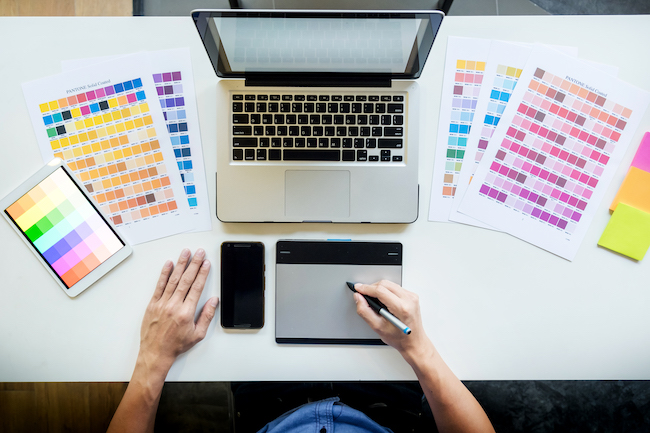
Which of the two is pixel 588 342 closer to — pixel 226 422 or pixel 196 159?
pixel 196 159

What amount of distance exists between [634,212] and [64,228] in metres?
1.24

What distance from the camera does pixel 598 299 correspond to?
78 cm

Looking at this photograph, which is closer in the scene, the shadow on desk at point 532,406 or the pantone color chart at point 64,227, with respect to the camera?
the pantone color chart at point 64,227

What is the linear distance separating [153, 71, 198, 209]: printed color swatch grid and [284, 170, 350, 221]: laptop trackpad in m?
0.22

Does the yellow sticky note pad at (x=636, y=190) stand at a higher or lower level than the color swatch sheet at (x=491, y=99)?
lower

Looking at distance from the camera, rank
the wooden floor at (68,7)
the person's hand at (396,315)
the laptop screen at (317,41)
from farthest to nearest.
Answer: the wooden floor at (68,7)
the person's hand at (396,315)
the laptop screen at (317,41)

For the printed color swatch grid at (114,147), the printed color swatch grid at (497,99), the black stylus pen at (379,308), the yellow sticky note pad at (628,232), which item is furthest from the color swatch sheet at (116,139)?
the yellow sticky note pad at (628,232)

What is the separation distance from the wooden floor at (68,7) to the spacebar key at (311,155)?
86 centimetres

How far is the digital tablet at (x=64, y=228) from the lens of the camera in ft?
2.51

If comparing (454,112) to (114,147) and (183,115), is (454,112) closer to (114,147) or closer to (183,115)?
(183,115)

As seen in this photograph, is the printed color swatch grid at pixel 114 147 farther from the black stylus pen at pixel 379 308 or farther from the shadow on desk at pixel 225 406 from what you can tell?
the shadow on desk at pixel 225 406

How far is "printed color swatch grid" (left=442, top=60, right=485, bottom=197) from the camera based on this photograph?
77cm

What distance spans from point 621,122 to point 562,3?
0.68 metres

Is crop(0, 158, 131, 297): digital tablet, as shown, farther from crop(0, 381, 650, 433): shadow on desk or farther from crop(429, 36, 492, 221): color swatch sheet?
crop(429, 36, 492, 221): color swatch sheet
